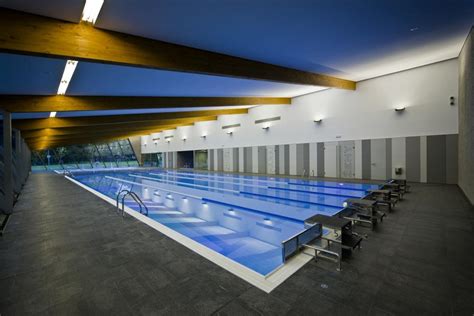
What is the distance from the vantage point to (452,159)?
7648mm

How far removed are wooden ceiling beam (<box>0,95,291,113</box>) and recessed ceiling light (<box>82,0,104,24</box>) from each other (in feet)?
13.6

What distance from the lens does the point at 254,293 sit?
82.9 inches

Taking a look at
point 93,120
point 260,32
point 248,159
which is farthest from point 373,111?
point 93,120

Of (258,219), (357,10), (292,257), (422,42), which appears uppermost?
(422,42)

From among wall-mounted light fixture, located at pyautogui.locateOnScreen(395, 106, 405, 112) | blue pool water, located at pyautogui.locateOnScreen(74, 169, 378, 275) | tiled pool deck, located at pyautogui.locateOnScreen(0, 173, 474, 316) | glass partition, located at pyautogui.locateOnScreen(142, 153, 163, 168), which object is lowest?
blue pool water, located at pyautogui.locateOnScreen(74, 169, 378, 275)

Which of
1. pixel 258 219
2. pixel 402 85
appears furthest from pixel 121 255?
pixel 402 85

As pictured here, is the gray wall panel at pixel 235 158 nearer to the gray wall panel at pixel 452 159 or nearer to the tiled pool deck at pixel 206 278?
the gray wall panel at pixel 452 159

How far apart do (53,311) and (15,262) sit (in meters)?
1.57

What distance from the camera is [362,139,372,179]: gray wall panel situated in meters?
9.56

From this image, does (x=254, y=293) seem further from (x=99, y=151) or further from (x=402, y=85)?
(x=99, y=151)

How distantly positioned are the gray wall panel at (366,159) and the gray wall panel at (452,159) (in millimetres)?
2457

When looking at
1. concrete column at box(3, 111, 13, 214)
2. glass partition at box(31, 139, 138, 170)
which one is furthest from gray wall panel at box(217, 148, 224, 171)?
glass partition at box(31, 139, 138, 170)

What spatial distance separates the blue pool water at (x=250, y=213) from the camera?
162 inches

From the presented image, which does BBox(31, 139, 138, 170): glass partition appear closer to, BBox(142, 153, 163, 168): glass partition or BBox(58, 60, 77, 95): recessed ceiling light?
BBox(142, 153, 163, 168): glass partition
